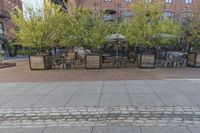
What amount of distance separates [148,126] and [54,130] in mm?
2042

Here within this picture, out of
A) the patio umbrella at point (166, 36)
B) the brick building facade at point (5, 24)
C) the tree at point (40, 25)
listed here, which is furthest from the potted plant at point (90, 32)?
the brick building facade at point (5, 24)

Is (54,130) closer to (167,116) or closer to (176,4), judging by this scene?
(167,116)

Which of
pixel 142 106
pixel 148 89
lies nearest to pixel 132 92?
pixel 148 89

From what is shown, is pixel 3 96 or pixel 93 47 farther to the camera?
pixel 93 47

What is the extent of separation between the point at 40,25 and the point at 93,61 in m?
4.30

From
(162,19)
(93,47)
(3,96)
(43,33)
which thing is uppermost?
(162,19)

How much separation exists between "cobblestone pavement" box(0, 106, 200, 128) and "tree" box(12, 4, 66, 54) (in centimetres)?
796

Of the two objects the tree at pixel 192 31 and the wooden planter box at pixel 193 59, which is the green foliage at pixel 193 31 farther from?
the wooden planter box at pixel 193 59

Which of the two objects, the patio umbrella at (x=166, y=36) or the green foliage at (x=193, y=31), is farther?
the green foliage at (x=193, y=31)

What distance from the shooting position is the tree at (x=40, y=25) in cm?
1184

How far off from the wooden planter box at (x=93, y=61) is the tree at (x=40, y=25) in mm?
2753

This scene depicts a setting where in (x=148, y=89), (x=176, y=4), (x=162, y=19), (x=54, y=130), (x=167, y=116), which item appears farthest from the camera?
(x=176, y=4)

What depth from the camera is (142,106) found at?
4941 millimetres

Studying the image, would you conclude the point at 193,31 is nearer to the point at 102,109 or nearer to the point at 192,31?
the point at 192,31
